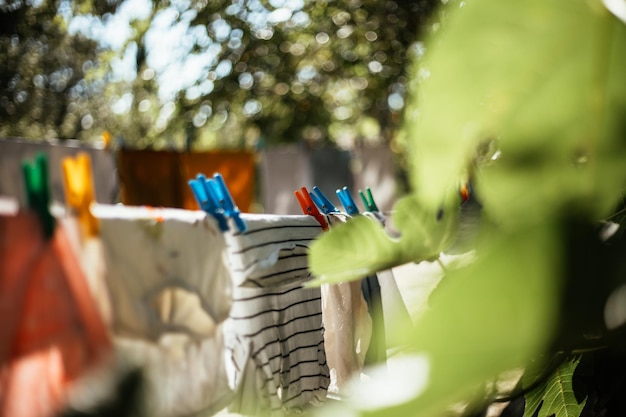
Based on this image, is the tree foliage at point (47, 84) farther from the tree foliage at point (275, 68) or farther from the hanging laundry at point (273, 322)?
the hanging laundry at point (273, 322)

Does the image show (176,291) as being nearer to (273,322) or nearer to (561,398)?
(273,322)

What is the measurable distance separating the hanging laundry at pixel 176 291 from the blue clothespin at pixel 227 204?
0.13ft

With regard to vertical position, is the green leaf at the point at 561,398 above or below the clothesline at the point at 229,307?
below

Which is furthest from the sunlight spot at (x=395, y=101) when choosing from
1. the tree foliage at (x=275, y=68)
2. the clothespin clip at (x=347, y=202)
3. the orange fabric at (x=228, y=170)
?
the clothespin clip at (x=347, y=202)

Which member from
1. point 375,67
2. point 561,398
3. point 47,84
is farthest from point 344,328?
point 47,84

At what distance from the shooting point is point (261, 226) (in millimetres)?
1315

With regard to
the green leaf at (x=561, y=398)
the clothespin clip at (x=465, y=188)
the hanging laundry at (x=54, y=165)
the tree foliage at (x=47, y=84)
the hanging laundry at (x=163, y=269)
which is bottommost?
A: the green leaf at (x=561, y=398)

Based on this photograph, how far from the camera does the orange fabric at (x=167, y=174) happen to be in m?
2.92

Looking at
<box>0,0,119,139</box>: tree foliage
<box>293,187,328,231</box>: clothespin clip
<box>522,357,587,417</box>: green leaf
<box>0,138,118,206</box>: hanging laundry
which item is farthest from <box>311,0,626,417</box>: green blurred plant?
<box>0,0,119,139</box>: tree foliage

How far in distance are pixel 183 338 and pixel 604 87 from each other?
48.0 inches

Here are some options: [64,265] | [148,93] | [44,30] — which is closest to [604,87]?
[64,265]

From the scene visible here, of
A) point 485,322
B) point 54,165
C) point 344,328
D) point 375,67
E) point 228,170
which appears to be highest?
point 375,67

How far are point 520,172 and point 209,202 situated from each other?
1214mm

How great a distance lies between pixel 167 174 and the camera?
3.00m
